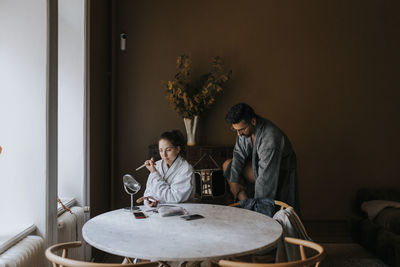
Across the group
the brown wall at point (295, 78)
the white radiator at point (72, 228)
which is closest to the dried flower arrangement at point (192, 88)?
the brown wall at point (295, 78)

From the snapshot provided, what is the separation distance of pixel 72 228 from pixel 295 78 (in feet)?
9.15

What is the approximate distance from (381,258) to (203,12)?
9.95 ft

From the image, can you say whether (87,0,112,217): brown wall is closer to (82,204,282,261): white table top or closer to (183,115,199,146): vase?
(183,115,199,146): vase

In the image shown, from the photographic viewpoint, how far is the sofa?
9.43 feet

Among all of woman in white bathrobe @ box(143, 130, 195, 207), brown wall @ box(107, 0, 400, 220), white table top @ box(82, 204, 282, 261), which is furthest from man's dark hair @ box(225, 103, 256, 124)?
brown wall @ box(107, 0, 400, 220)

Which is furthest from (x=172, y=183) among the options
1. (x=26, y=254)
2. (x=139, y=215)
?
(x=26, y=254)

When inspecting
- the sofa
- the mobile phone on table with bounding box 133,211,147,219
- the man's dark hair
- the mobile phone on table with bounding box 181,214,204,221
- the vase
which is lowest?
the sofa

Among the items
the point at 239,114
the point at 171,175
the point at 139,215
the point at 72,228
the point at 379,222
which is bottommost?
the point at 379,222

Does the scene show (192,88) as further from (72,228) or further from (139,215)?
(139,215)

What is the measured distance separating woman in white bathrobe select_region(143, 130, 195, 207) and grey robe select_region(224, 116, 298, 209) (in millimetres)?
522

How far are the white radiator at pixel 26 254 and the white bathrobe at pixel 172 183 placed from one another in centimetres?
81

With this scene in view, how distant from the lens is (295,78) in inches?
155

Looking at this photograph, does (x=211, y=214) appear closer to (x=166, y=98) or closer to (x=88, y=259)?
(x=88, y=259)

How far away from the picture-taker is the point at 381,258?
9.96 ft
